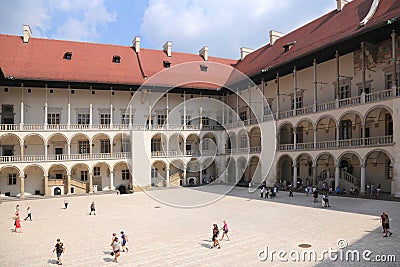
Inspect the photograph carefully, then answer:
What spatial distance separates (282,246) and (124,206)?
14.0 meters

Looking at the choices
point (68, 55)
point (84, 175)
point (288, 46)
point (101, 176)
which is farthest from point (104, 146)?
point (288, 46)

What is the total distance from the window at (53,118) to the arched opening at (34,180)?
4.56 meters

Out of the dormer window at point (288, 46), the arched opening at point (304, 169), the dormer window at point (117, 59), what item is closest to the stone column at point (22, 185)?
the dormer window at point (117, 59)

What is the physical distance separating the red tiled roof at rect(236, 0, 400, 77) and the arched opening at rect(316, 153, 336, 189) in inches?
342

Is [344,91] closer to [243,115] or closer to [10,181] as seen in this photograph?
[243,115]

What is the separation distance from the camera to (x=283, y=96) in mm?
32062

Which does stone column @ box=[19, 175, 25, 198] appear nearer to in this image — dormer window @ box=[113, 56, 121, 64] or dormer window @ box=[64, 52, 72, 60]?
dormer window @ box=[64, 52, 72, 60]

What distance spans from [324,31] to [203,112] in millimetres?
16024

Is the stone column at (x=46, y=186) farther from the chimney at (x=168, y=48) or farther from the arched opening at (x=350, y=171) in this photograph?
the arched opening at (x=350, y=171)

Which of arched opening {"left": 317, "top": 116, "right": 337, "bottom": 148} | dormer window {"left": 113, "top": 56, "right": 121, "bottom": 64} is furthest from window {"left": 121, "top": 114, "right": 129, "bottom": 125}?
arched opening {"left": 317, "top": 116, "right": 337, "bottom": 148}

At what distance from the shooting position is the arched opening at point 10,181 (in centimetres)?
2979

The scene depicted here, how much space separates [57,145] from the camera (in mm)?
32281

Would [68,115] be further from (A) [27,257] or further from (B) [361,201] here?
(B) [361,201]

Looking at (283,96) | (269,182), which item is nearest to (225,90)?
(283,96)
